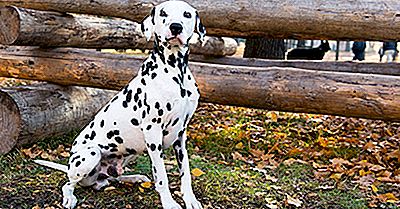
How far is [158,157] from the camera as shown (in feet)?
11.1

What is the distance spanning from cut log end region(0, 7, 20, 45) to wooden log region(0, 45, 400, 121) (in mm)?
556

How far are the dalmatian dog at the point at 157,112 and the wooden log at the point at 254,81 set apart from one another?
138 cm

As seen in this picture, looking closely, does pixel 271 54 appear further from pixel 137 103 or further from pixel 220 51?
pixel 137 103

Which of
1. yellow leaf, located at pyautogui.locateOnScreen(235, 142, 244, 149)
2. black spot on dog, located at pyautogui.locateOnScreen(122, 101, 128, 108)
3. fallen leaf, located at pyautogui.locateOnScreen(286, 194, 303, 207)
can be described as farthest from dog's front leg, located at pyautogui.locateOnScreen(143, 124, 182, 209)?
yellow leaf, located at pyautogui.locateOnScreen(235, 142, 244, 149)

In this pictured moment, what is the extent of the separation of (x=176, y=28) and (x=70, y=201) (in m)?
1.42

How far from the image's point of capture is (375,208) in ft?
12.4

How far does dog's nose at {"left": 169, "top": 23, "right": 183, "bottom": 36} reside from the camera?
3.03 m

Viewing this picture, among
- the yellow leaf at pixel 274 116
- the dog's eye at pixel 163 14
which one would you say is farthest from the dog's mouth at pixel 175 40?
the yellow leaf at pixel 274 116

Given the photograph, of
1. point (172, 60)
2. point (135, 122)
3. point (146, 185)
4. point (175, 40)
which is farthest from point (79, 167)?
point (175, 40)

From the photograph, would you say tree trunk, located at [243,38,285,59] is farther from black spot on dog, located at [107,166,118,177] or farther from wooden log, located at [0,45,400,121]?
black spot on dog, located at [107,166,118,177]

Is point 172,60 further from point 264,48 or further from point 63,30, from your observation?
point 264,48

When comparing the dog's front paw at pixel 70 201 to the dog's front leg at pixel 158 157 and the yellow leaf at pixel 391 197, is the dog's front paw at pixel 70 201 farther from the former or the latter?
the yellow leaf at pixel 391 197

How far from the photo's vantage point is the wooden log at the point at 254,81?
14.0ft

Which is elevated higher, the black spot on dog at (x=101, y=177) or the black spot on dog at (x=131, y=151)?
the black spot on dog at (x=131, y=151)
